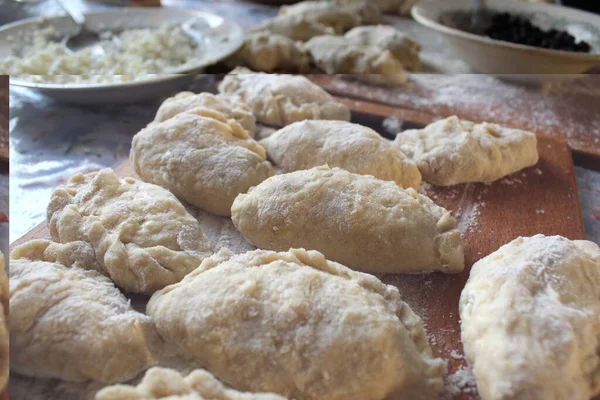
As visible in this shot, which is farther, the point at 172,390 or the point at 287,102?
the point at 287,102

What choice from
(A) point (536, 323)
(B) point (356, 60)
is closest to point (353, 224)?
(A) point (536, 323)

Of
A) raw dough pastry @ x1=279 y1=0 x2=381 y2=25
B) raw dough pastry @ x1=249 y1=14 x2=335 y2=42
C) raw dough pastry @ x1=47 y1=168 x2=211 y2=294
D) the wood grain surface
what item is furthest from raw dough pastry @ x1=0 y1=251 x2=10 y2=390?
raw dough pastry @ x1=279 y1=0 x2=381 y2=25

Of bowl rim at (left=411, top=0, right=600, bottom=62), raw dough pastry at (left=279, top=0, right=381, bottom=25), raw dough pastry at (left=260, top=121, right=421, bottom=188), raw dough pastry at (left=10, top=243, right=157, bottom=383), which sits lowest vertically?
raw dough pastry at (left=10, top=243, right=157, bottom=383)

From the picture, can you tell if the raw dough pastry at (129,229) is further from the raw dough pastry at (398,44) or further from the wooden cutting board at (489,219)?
the raw dough pastry at (398,44)

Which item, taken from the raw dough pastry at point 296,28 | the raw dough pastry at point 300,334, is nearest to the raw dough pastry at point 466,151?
the raw dough pastry at point 300,334

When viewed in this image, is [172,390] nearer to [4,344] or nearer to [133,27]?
[4,344]

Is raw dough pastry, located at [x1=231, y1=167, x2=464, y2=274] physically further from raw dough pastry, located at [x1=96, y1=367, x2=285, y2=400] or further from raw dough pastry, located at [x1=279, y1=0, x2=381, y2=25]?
raw dough pastry, located at [x1=279, y1=0, x2=381, y2=25]

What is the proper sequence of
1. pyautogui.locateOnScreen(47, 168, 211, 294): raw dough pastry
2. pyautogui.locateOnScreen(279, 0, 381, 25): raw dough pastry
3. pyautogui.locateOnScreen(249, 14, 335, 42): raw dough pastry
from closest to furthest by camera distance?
pyautogui.locateOnScreen(47, 168, 211, 294): raw dough pastry → pyautogui.locateOnScreen(249, 14, 335, 42): raw dough pastry → pyautogui.locateOnScreen(279, 0, 381, 25): raw dough pastry

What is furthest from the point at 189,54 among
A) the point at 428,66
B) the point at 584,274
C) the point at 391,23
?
the point at 584,274
